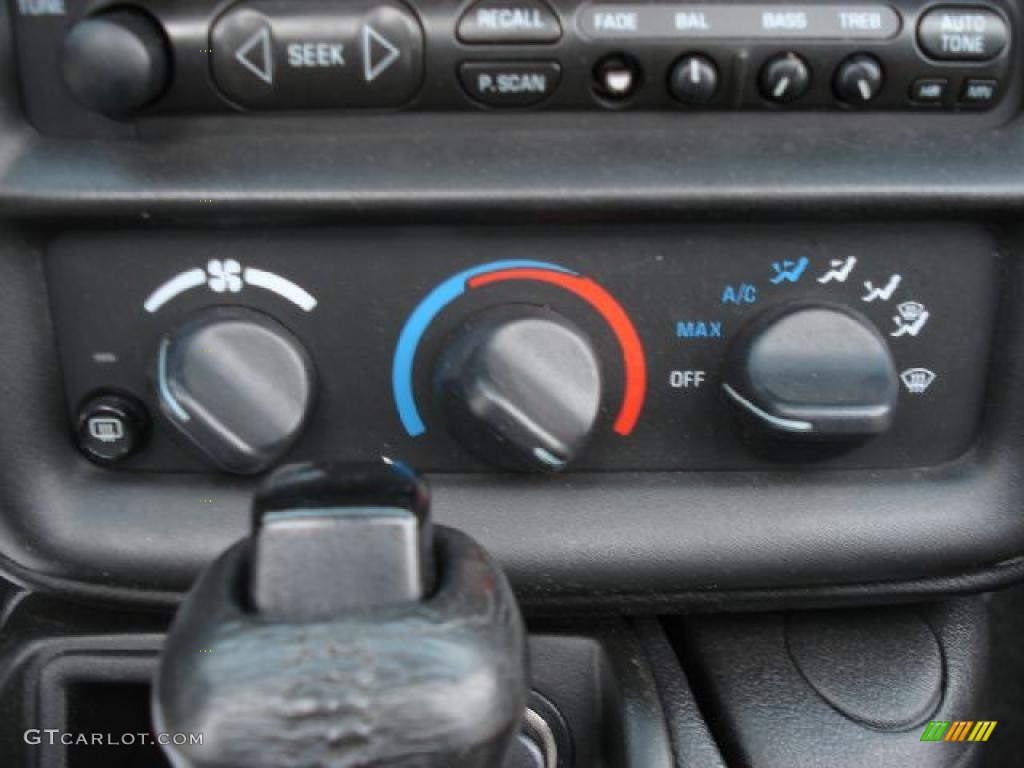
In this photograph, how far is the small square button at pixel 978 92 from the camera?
52 centimetres

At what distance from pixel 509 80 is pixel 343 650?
291 millimetres

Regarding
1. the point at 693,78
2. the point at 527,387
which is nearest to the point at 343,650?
the point at 527,387

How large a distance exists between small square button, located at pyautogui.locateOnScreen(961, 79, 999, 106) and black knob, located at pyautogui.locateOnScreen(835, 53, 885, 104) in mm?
44

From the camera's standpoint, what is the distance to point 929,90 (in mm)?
520

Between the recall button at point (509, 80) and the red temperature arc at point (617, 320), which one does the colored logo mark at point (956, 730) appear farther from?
the recall button at point (509, 80)

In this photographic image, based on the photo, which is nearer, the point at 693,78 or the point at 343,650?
the point at 343,650

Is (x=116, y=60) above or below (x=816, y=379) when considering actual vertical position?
above

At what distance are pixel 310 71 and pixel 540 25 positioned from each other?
108mm

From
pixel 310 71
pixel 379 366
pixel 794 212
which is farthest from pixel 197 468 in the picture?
pixel 794 212

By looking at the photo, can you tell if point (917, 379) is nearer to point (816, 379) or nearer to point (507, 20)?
point (816, 379)

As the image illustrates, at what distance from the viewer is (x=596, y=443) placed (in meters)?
0.56

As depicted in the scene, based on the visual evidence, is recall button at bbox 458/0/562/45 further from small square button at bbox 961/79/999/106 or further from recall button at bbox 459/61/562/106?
small square button at bbox 961/79/999/106

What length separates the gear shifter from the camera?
313mm

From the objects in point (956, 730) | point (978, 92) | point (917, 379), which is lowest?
point (956, 730)
